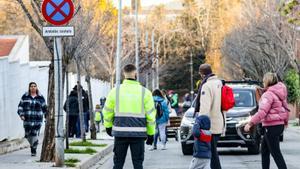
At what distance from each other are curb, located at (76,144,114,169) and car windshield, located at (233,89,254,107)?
3766 mm

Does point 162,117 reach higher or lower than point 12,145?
higher

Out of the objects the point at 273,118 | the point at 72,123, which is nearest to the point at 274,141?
the point at 273,118

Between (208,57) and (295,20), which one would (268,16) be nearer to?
(295,20)

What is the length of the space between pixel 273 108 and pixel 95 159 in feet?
23.4

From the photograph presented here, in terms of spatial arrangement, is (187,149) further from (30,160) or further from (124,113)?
(124,113)

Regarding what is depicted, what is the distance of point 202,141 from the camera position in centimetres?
1296

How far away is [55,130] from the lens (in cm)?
1662

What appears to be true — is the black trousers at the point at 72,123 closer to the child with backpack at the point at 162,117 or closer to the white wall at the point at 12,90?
the white wall at the point at 12,90

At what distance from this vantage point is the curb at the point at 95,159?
693 inches

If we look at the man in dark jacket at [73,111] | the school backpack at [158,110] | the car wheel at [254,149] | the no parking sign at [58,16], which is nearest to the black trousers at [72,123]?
the man in dark jacket at [73,111]

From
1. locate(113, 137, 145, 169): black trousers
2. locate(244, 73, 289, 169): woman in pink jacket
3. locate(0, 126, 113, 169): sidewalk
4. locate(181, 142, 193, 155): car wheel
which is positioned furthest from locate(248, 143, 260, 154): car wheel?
locate(113, 137, 145, 169): black trousers

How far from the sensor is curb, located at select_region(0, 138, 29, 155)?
21281mm

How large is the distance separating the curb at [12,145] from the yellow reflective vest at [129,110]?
9.67 m

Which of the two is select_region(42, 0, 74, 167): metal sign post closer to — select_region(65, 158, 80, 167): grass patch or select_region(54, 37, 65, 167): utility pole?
select_region(54, 37, 65, 167): utility pole
